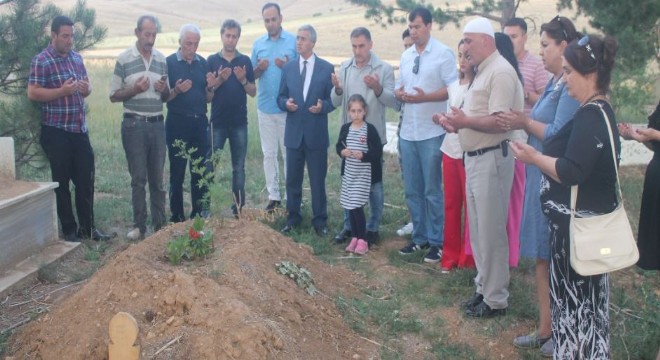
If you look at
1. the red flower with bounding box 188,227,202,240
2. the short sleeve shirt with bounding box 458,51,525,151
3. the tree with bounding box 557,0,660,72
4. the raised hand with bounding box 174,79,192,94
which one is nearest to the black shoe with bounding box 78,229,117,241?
the raised hand with bounding box 174,79,192,94

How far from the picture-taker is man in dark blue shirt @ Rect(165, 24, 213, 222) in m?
7.00

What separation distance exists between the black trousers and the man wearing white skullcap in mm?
3673

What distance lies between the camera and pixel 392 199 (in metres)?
8.50

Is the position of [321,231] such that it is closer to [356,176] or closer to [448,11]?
[356,176]

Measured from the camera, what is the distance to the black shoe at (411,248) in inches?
259

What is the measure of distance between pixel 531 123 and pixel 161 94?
389 centimetres

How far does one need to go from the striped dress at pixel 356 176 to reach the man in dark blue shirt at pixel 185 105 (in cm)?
151

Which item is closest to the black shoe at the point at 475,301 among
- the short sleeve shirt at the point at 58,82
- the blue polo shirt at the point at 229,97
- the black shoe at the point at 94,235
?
the blue polo shirt at the point at 229,97

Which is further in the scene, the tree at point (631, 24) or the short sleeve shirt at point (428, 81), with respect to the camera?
the tree at point (631, 24)

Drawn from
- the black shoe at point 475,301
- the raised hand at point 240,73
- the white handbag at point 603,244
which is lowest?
the black shoe at point 475,301

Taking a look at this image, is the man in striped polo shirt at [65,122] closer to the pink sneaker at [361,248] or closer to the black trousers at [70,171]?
the black trousers at [70,171]

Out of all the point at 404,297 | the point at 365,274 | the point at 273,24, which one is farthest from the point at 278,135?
the point at 404,297

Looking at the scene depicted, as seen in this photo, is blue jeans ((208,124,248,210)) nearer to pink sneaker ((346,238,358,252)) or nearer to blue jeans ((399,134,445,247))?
pink sneaker ((346,238,358,252))

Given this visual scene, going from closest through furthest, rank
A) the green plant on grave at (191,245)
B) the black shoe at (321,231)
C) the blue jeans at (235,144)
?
the green plant on grave at (191,245), the black shoe at (321,231), the blue jeans at (235,144)
